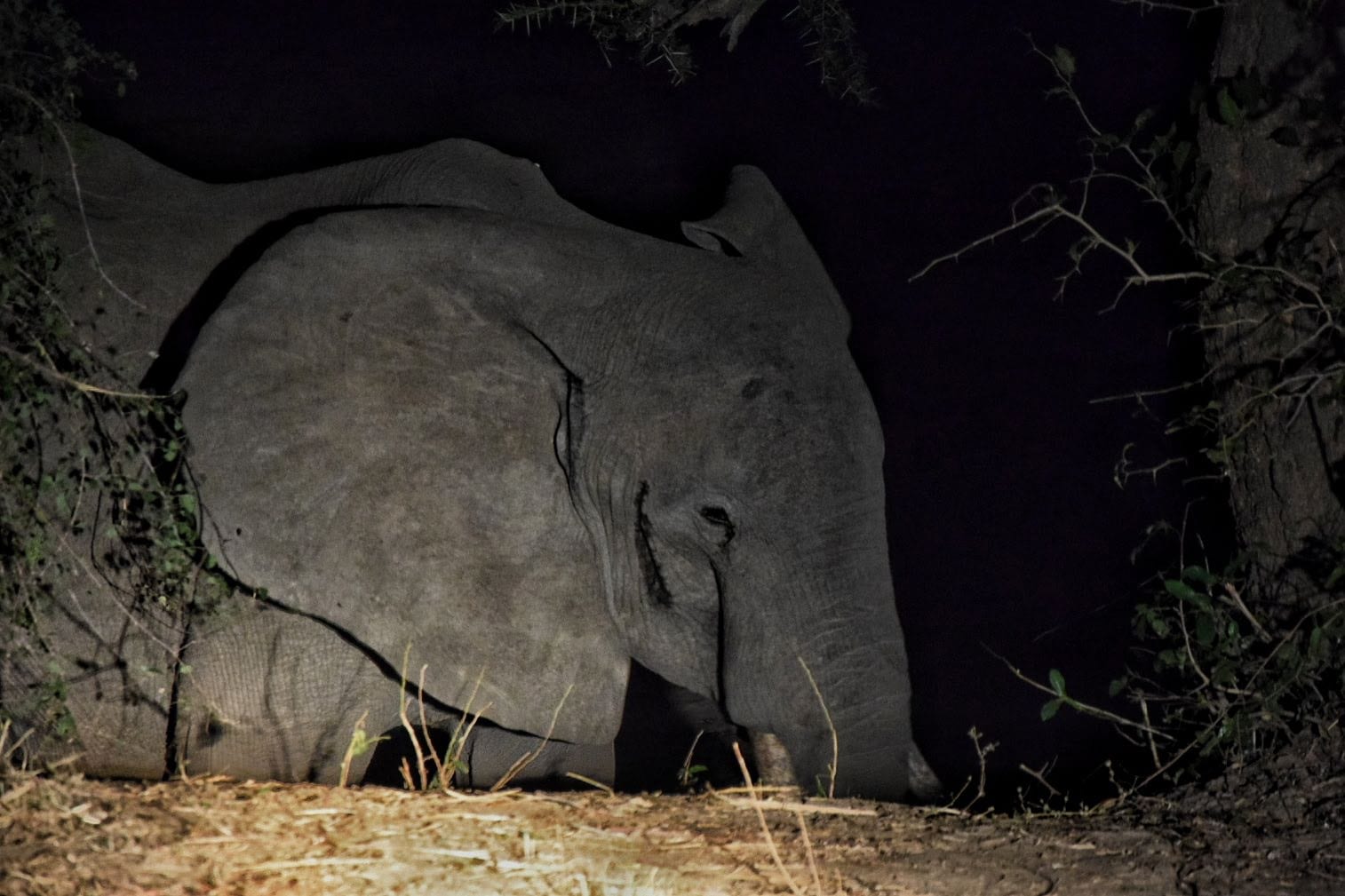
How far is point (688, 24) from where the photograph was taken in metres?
4.35

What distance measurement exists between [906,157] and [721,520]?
5.91ft

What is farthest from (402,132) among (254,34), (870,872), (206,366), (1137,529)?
(870,872)

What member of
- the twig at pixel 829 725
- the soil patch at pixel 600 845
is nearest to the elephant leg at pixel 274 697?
the soil patch at pixel 600 845

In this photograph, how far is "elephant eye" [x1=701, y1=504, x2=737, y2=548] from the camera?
3.86 metres

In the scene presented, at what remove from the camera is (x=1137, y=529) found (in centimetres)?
518

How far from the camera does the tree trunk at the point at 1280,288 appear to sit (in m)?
3.53

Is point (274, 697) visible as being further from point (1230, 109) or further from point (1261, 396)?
point (1230, 109)

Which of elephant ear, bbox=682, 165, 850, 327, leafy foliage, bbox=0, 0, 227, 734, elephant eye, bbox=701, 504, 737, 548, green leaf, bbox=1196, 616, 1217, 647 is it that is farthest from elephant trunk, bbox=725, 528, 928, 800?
leafy foliage, bbox=0, 0, 227, 734

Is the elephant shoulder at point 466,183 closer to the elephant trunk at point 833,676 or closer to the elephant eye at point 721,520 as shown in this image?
the elephant eye at point 721,520

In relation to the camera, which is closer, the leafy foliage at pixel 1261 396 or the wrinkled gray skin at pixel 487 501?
the leafy foliage at pixel 1261 396

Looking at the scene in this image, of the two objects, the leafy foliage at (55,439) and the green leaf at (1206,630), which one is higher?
the leafy foliage at (55,439)

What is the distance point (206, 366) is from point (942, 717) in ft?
10.6

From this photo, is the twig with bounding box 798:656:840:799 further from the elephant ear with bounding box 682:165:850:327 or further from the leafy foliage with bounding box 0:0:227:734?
the leafy foliage with bounding box 0:0:227:734

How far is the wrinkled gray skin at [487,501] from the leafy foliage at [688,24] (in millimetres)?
643
